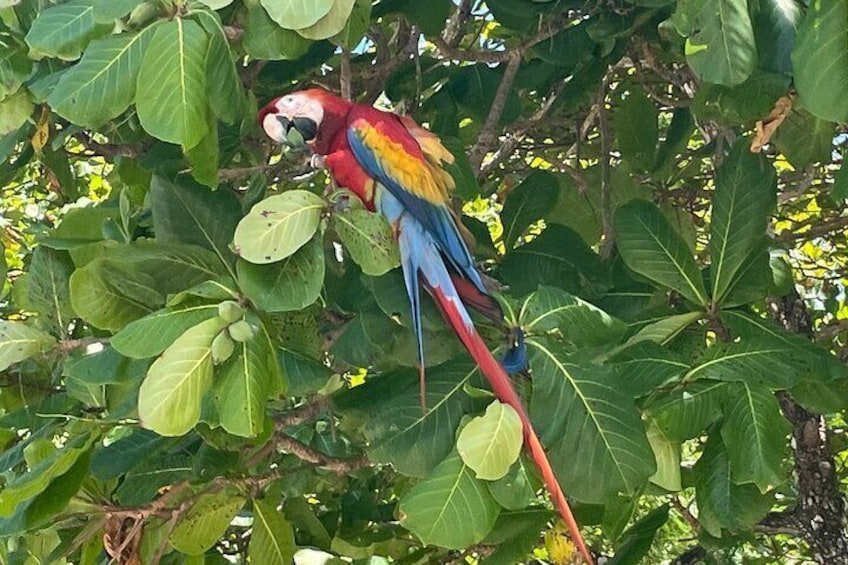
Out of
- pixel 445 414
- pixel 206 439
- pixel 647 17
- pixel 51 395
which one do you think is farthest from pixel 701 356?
pixel 51 395

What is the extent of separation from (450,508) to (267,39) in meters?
0.41

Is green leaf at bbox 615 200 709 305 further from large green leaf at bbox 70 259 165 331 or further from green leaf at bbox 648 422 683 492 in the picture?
large green leaf at bbox 70 259 165 331

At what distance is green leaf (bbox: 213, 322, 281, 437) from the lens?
2.47ft

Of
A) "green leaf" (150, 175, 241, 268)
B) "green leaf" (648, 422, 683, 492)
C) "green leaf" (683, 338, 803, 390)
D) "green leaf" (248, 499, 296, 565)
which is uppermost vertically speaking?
"green leaf" (683, 338, 803, 390)

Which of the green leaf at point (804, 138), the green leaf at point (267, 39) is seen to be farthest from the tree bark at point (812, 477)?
the green leaf at point (267, 39)

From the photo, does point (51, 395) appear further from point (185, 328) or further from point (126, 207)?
point (185, 328)

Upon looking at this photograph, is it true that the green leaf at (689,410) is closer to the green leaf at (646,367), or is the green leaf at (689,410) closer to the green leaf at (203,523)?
the green leaf at (646,367)

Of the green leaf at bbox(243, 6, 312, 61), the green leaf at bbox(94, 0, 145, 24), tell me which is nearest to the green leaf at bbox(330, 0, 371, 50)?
the green leaf at bbox(243, 6, 312, 61)

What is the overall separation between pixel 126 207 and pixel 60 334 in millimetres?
147

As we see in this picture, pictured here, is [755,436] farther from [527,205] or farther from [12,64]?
[12,64]

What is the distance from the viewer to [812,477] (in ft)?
4.23

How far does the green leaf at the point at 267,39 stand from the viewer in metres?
0.78

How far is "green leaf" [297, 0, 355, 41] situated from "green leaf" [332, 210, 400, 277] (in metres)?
0.15

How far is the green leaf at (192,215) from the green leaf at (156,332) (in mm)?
144
